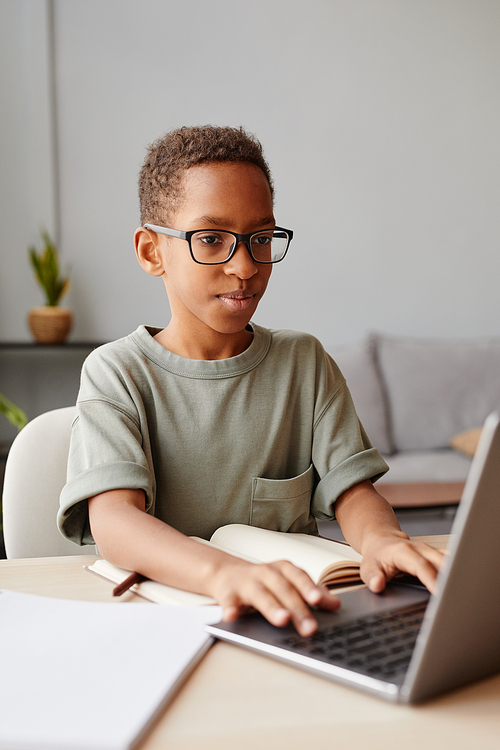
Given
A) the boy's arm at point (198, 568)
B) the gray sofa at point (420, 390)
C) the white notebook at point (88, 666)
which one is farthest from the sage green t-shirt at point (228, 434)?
the gray sofa at point (420, 390)

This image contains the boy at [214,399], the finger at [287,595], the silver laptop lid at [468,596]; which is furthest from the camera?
the boy at [214,399]

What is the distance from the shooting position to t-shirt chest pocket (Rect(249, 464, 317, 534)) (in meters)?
0.91

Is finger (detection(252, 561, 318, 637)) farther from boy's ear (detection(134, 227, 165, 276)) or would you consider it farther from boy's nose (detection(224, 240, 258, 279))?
boy's ear (detection(134, 227, 165, 276))

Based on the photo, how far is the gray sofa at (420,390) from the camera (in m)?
2.70

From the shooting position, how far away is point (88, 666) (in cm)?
45

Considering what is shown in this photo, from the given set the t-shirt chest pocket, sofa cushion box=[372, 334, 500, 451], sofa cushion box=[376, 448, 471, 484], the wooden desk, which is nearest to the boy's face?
the t-shirt chest pocket

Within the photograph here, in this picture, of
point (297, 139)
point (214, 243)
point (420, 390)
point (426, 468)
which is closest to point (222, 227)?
point (214, 243)

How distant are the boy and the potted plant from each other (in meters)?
1.79

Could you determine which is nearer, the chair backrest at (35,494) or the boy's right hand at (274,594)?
the boy's right hand at (274,594)

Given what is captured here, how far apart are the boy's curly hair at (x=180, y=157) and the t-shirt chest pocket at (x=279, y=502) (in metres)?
0.39

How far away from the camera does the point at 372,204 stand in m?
3.11

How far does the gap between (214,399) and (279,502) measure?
17cm

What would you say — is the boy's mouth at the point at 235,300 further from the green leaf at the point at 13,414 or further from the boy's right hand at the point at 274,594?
the green leaf at the point at 13,414

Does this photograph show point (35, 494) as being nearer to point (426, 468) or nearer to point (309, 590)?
point (309, 590)
